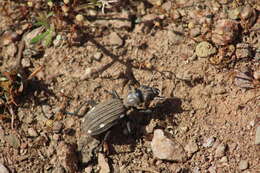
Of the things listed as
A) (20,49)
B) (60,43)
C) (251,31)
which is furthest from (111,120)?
(251,31)

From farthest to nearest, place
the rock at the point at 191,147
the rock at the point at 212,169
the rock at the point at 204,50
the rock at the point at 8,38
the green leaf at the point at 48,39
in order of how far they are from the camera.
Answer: the rock at the point at 8,38 → the green leaf at the point at 48,39 → the rock at the point at 204,50 → the rock at the point at 191,147 → the rock at the point at 212,169

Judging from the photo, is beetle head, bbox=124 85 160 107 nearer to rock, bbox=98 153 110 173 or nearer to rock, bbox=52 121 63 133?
rock, bbox=98 153 110 173

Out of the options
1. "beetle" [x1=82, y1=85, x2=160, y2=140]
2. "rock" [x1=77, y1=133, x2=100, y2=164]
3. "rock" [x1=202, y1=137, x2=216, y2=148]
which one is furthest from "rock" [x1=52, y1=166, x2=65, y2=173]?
"rock" [x1=202, y1=137, x2=216, y2=148]

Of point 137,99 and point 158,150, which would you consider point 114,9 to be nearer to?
point 137,99

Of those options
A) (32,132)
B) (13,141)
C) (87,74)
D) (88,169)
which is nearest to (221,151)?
(88,169)

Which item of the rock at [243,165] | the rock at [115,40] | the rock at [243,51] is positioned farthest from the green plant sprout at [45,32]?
the rock at [243,165]

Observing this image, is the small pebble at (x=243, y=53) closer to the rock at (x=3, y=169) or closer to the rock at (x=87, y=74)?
the rock at (x=87, y=74)
